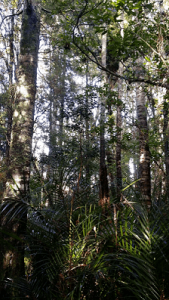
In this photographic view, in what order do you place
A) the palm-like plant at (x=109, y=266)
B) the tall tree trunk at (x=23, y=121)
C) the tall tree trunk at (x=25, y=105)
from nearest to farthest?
the palm-like plant at (x=109, y=266), the tall tree trunk at (x=23, y=121), the tall tree trunk at (x=25, y=105)

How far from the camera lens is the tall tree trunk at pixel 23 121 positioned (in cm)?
294

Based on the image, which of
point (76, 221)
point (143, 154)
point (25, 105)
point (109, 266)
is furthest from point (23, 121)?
point (143, 154)

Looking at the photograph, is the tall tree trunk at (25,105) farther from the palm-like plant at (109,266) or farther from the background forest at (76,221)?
the palm-like plant at (109,266)

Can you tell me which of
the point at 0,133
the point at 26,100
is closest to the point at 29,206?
the point at 26,100

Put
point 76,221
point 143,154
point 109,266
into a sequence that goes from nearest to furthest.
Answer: point 109,266 < point 76,221 < point 143,154

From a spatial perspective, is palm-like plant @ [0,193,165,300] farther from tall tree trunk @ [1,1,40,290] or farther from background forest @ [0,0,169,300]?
tall tree trunk @ [1,1,40,290]

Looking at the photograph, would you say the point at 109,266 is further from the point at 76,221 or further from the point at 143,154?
the point at 143,154

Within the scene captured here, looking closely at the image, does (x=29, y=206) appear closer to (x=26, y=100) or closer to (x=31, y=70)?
(x=26, y=100)

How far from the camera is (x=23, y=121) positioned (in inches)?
140

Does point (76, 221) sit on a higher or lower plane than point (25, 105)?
lower

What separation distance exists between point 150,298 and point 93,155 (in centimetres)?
742

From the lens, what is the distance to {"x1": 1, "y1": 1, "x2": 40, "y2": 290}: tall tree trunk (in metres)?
2.94

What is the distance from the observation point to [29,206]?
77.7 inches

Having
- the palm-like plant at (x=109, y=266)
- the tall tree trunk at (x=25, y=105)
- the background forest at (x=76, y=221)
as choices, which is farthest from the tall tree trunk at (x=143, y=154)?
the palm-like plant at (x=109, y=266)
